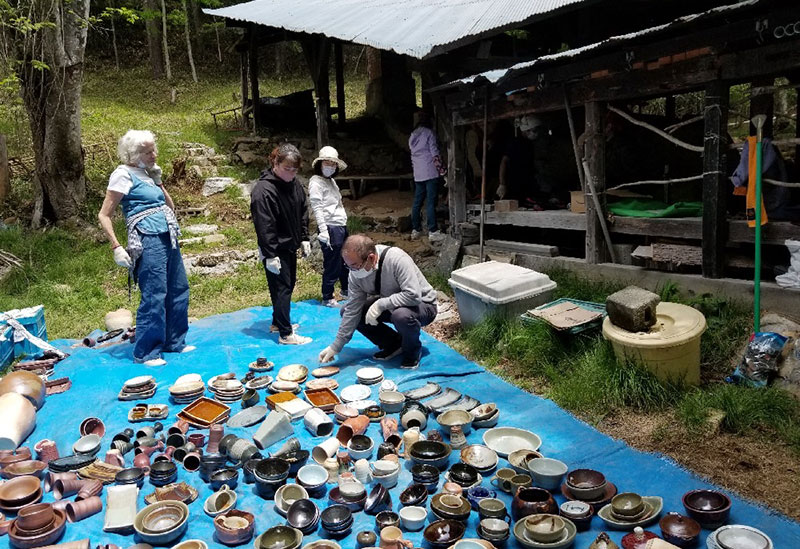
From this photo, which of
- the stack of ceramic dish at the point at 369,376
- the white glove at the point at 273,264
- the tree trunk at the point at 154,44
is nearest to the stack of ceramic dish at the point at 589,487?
the stack of ceramic dish at the point at 369,376

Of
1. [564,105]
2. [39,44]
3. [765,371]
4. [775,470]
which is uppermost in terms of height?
[39,44]

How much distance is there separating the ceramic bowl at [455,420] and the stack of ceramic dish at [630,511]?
1020 mm

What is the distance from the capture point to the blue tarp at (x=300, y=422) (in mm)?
2928

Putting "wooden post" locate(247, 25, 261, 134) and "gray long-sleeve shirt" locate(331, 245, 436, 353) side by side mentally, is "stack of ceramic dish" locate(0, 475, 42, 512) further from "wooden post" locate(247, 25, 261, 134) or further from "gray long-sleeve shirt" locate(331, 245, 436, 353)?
"wooden post" locate(247, 25, 261, 134)

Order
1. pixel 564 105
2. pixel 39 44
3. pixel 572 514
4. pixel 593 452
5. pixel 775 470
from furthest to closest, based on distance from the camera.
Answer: pixel 39 44 < pixel 564 105 < pixel 593 452 < pixel 775 470 < pixel 572 514

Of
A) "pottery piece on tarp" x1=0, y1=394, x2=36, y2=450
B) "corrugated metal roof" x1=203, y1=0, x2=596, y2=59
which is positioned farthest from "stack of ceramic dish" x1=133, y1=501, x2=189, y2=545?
"corrugated metal roof" x1=203, y1=0, x2=596, y2=59

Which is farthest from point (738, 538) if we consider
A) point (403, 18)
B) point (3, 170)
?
point (3, 170)

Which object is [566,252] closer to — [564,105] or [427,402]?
[564,105]

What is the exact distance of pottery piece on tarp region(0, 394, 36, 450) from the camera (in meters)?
3.68

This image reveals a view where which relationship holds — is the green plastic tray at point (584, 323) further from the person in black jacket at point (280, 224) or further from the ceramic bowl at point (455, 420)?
the person in black jacket at point (280, 224)

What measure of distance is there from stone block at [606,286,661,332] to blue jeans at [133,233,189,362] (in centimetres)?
345

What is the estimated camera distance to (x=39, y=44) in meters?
9.27

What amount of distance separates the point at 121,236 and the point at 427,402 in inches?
287

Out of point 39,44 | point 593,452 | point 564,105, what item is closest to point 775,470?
point 593,452
